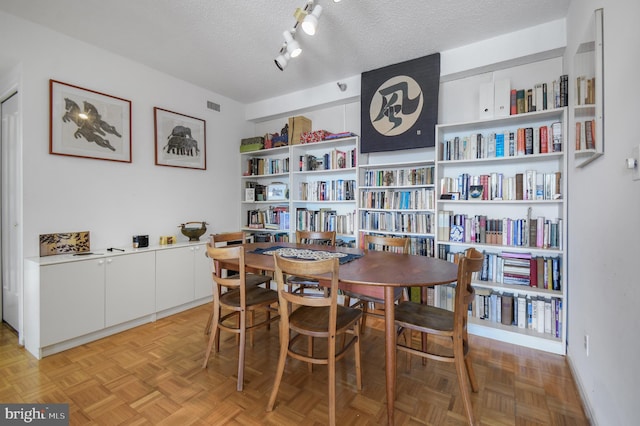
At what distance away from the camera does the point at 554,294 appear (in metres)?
2.29

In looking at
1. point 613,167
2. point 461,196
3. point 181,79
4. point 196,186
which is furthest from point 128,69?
point 613,167

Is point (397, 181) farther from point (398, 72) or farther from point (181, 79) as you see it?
point (181, 79)

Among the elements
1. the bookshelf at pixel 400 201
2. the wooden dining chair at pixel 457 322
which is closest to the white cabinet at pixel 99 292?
the bookshelf at pixel 400 201

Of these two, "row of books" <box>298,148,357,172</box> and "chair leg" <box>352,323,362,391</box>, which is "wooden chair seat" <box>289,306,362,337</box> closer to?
"chair leg" <box>352,323,362,391</box>

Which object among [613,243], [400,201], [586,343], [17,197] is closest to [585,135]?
[613,243]

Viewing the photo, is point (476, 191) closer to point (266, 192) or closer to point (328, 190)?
point (328, 190)

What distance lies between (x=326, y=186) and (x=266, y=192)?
1014 millimetres

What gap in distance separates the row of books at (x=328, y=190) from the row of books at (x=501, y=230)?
3.61 feet

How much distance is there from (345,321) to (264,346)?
3.51ft

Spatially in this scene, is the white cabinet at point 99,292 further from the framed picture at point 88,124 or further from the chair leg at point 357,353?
the chair leg at point 357,353

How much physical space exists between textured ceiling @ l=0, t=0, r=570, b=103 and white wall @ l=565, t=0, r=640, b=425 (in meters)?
0.78

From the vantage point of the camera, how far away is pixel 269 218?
414 cm

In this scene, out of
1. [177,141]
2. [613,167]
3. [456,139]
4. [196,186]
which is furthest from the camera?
[196,186]

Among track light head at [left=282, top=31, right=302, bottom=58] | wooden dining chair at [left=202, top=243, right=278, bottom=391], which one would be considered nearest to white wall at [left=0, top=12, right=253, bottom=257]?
wooden dining chair at [left=202, top=243, right=278, bottom=391]
